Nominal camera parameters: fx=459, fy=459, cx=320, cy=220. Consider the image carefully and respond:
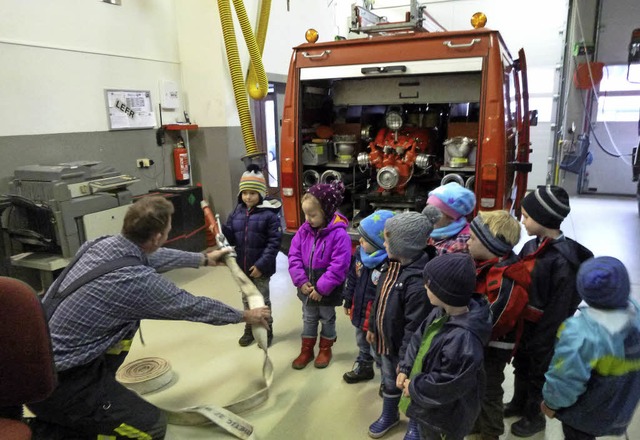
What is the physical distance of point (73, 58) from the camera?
439 cm

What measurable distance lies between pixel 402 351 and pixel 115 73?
429 cm

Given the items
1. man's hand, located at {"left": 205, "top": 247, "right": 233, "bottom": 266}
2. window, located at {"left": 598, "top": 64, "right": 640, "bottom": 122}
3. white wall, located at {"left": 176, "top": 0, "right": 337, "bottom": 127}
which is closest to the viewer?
man's hand, located at {"left": 205, "top": 247, "right": 233, "bottom": 266}

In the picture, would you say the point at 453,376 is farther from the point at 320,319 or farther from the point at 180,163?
the point at 180,163

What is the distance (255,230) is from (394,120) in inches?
72.0

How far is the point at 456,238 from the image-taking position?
8.29 feet

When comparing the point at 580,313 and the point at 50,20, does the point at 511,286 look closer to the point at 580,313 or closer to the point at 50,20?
the point at 580,313

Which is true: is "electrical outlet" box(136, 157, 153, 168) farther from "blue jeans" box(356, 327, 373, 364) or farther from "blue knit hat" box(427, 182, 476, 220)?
"blue knit hat" box(427, 182, 476, 220)

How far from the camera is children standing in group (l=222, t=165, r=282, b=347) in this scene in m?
3.25

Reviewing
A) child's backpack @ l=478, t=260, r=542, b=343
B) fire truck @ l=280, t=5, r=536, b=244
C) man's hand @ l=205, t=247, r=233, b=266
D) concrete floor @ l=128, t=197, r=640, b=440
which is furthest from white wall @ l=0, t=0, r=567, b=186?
child's backpack @ l=478, t=260, r=542, b=343

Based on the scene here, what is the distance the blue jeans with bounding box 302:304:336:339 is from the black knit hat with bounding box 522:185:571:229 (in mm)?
1420

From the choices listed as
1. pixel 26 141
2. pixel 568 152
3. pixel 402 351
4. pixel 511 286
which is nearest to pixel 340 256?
pixel 402 351

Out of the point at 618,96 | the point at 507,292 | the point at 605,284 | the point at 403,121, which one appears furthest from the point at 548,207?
the point at 618,96

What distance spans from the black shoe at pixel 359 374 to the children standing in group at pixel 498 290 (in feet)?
2.66

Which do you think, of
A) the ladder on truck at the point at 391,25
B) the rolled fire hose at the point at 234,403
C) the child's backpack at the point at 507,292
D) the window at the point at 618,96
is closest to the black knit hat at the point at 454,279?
the child's backpack at the point at 507,292
